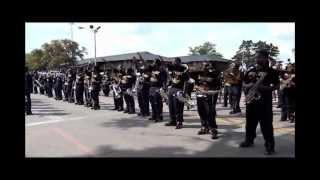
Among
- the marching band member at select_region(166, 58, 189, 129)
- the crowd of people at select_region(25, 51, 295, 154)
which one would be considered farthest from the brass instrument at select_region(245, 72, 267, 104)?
the marching band member at select_region(166, 58, 189, 129)

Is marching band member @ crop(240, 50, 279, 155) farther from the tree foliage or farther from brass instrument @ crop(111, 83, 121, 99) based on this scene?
the tree foliage

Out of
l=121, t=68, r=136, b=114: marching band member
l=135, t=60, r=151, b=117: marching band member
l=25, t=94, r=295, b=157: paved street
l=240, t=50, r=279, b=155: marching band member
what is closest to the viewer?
l=240, t=50, r=279, b=155: marching band member

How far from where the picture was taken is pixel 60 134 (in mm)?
12336

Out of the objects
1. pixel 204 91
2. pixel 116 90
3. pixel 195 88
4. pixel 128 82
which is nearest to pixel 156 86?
pixel 128 82

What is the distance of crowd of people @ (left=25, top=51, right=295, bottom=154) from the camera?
9.05 metres

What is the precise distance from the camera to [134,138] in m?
11.5

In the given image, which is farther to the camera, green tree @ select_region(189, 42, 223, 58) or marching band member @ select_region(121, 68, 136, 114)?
green tree @ select_region(189, 42, 223, 58)

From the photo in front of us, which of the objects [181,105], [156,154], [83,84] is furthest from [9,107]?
[83,84]

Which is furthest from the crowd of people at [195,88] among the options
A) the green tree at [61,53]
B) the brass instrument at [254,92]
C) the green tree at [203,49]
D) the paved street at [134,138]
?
the green tree at [203,49]
